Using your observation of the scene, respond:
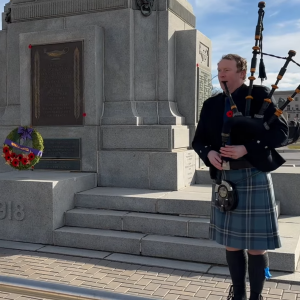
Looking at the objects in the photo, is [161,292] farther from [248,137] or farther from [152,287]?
[248,137]

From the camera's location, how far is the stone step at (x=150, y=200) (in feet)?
19.4

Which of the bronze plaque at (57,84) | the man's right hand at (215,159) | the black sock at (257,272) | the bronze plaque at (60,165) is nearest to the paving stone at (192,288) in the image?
the black sock at (257,272)

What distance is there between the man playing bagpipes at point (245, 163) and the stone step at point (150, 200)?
7.44 ft

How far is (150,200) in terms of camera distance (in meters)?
6.14

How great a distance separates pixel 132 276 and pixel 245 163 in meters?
2.14

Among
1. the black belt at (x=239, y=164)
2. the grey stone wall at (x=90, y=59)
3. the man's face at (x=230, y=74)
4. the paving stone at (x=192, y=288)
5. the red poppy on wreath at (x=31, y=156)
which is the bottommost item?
the paving stone at (x=192, y=288)

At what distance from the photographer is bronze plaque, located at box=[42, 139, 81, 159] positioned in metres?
7.51

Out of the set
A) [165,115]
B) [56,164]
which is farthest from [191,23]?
[56,164]

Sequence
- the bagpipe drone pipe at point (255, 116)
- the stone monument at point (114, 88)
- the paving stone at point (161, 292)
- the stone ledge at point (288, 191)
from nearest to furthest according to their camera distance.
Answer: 1. the bagpipe drone pipe at point (255, 116)
2. the paving stone at point (161, 292)
3. the stone ledge at point (288, 191)
4. the stone monument at point (114, 88)

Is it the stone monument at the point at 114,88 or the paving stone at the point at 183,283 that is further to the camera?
the stone monument at the point at 114,88

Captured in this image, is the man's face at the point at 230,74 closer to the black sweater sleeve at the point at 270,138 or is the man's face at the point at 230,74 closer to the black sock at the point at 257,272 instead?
the black sweater sleeve at the point at 270,138

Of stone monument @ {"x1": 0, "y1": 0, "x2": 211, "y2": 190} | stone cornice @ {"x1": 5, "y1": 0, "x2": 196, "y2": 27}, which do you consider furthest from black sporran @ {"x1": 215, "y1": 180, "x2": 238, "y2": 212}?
stone cornice @ {"x1": 5, "y1": 0, "x2": 196, "y2": 27}

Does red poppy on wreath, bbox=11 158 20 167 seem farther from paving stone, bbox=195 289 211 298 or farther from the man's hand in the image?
the man's hand

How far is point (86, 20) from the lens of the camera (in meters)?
7.79
